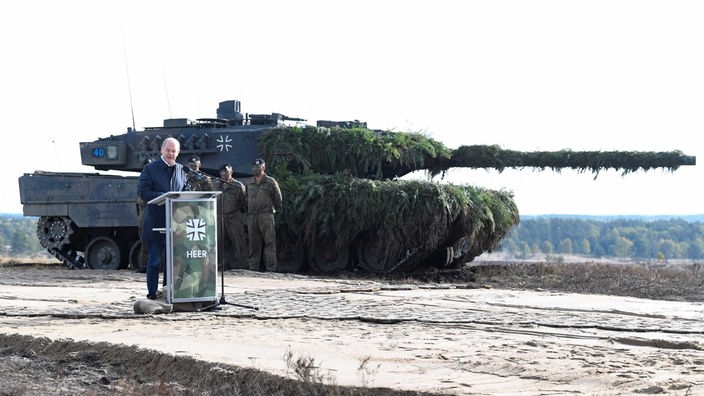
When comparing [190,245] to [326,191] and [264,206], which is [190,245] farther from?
[326,191]

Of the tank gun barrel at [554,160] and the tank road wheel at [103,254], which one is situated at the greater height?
the tank gun barrel at [554,160]

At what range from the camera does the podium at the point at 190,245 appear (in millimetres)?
11727

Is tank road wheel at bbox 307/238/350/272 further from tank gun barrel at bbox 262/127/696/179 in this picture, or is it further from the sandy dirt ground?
the sandy dirt ground

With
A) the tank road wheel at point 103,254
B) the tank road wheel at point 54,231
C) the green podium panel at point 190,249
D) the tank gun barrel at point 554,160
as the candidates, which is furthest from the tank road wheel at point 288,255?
the green podium panel at point 190,249

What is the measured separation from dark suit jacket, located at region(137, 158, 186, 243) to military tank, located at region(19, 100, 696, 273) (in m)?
8.35

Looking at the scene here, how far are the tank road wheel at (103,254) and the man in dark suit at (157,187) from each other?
10.4m

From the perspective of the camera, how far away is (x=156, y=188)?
12391 millimetres

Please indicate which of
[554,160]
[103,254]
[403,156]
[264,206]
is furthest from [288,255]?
[554,160]

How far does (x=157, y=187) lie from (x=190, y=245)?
91cm

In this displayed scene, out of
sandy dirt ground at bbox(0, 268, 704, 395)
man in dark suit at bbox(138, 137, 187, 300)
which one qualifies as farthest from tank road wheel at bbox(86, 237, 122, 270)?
man in dark suit at bbox(138, 137, 187, 300)

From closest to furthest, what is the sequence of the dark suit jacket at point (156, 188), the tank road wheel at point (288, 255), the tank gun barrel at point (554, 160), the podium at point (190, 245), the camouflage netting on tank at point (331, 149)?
the podium at point (190, 245) < the dark suit jacket at point (156, 188) < the camouflage netting on tank at point (331, 149) < the tank road wheel at point (288, 255) < the tank gun barrel at point (554, 160)

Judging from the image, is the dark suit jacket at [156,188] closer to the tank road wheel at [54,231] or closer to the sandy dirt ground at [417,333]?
the sandy dirt ground at [417,333]

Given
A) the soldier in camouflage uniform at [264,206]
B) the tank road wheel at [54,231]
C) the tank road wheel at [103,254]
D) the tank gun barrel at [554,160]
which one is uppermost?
the tank gun barrel at [554,160]

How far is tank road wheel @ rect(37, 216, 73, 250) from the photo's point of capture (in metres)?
22.9
